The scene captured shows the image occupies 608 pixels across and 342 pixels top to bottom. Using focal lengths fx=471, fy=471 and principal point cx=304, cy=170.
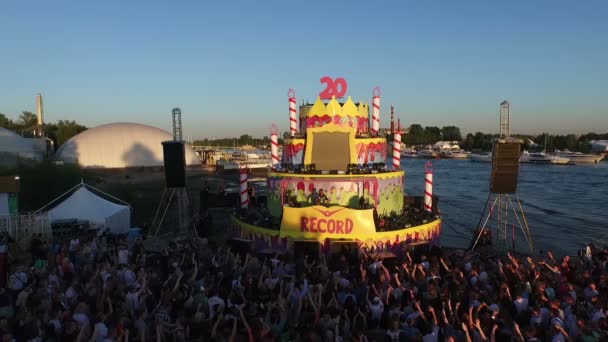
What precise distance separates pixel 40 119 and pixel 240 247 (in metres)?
74.2

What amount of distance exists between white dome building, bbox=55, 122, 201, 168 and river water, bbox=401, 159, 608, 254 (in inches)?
1370

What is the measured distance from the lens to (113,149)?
6191 cm

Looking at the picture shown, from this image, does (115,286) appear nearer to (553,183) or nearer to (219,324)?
(219,324)

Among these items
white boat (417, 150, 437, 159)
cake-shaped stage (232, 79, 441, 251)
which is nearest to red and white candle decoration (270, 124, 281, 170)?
cake-shaped stage (232, 79, 441, 251)

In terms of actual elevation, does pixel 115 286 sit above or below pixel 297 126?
below

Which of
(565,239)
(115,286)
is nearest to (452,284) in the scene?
(115,286)

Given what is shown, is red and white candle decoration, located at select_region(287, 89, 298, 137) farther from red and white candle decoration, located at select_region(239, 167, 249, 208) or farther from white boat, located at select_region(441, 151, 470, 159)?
white boat, located at select_region(441, 151, 470, 159)

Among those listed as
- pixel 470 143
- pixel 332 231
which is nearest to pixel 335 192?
pixel 332 231

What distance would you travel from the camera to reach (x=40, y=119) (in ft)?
257

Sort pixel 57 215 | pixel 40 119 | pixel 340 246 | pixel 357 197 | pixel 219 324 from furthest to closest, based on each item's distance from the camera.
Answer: pixel 40 119
pixel 57 215
pixel 357 197
pixel 340 246
pixel 219 324

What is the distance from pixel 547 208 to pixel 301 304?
130 feet

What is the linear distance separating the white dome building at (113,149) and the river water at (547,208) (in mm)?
34789

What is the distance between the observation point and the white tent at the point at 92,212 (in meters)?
21.0

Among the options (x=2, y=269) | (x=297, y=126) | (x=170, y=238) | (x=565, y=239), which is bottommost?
(x=565, y=239)
